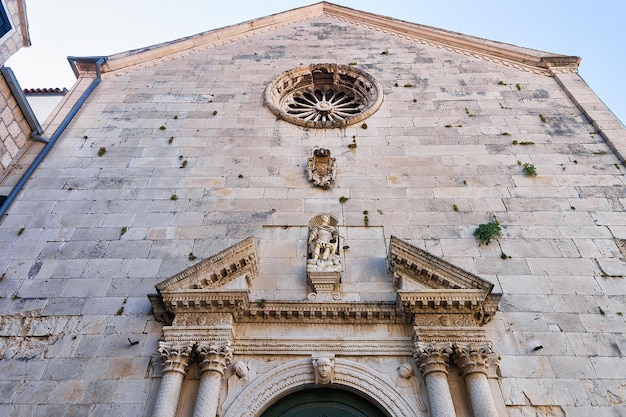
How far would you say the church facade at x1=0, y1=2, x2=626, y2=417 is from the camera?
6.83 meters

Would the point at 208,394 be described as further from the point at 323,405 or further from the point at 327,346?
the point at 327,346

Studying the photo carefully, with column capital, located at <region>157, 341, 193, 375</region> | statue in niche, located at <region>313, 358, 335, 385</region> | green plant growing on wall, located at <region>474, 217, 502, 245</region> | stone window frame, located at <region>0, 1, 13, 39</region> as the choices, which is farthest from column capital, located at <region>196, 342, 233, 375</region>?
stone window frame, located at <region>0, 1, 13, 39</region>

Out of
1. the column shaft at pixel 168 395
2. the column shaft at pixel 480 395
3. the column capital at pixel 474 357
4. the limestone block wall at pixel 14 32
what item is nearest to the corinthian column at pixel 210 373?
the column shaft at pixel 168 395

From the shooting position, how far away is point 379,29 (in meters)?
14.5

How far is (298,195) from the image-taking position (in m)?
9.60

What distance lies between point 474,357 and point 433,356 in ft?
1.95

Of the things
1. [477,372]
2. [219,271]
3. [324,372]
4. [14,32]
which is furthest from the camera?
[14,32]

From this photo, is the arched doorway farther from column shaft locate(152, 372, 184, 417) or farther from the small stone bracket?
the small stone bracket

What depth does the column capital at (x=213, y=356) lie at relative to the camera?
266 inches

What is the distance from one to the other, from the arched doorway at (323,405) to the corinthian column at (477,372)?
1.31 m

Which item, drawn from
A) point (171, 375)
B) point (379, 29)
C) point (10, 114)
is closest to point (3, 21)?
point (10, 114)

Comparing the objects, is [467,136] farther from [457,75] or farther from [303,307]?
[303,307]

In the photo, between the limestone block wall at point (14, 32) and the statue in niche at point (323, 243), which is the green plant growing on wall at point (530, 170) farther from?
→ the limestone block wall at point (14, 32)

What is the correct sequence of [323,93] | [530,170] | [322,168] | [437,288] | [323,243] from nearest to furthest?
[437,288] → [323,243] → [530,170] → [322,168] → [323,93]
